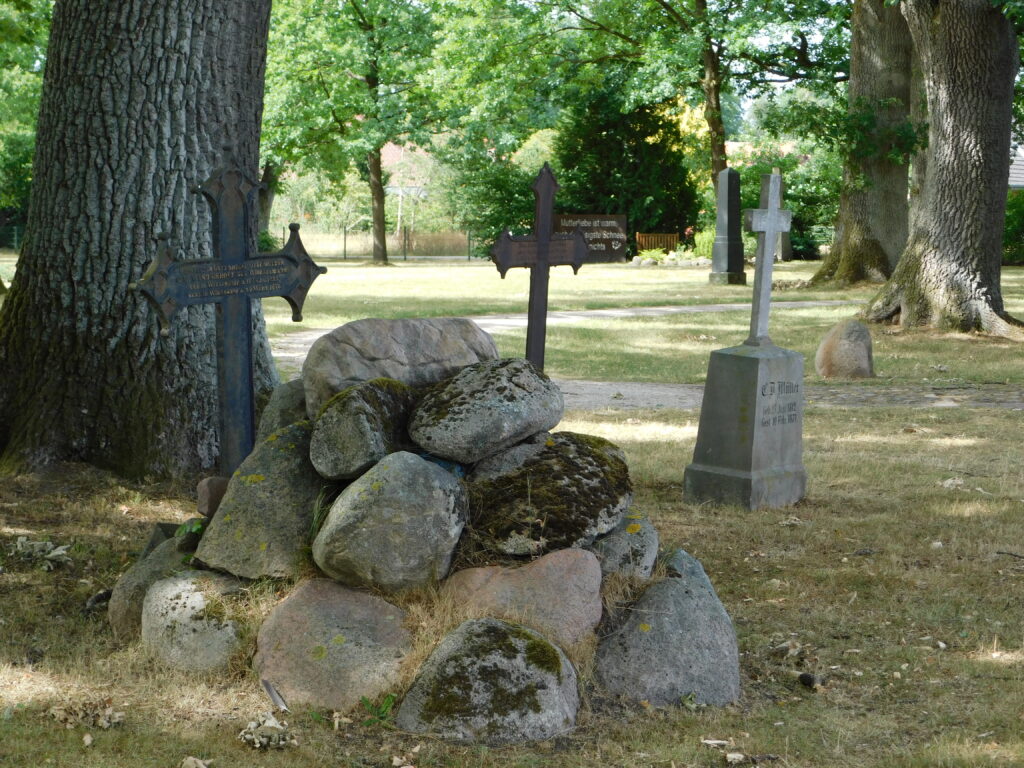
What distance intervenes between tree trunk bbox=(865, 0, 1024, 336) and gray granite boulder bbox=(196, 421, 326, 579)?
1374cm

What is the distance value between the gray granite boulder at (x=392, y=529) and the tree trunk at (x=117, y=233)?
2.65 meters

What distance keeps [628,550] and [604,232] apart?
122ft

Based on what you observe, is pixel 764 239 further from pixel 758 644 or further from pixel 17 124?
pixel 17 124

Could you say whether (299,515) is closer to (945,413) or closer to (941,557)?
(941,557)

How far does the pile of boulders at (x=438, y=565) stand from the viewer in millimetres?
4152

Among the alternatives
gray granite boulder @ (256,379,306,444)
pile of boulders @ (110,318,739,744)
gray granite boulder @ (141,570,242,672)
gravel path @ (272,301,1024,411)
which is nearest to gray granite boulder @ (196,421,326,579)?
pile of boulders @ (110,318,739,744)

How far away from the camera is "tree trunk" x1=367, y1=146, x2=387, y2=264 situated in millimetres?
42812

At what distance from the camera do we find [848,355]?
44.3ft

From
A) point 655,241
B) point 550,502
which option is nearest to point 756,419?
point 550,502

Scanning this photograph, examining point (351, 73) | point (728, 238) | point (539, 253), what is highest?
point (351, 73)

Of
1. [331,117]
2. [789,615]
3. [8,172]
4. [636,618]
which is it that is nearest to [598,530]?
[636,618]

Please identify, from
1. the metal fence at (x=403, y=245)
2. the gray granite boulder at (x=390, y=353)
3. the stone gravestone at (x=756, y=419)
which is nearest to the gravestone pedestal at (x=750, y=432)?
the stone gravestone at (x=756, y=419)

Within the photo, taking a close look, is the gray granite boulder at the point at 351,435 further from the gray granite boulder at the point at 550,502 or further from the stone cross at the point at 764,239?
the stone cross at the point at 764,239

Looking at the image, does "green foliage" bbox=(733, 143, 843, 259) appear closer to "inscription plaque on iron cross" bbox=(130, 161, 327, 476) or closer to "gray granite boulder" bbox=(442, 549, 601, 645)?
"inscription plaque on iron cross" bbox=(130, 161, 327, 476)
